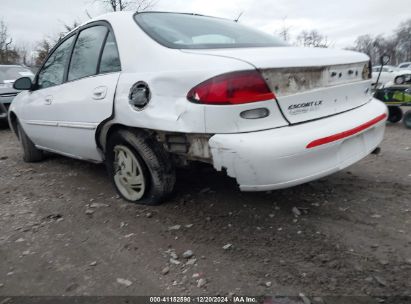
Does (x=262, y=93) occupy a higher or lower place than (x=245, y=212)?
higher

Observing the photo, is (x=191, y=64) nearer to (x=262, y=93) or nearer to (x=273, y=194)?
(x=262, y=93)

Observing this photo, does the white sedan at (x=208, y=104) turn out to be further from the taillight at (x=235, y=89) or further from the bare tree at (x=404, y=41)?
the bare tree at (x=404, y=41)

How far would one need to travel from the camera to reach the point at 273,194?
295 centimetres

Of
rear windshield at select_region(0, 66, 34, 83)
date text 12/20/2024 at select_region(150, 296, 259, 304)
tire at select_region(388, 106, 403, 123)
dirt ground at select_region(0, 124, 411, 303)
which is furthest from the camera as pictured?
rear windshield at select_region(0, 66, 34, 83)

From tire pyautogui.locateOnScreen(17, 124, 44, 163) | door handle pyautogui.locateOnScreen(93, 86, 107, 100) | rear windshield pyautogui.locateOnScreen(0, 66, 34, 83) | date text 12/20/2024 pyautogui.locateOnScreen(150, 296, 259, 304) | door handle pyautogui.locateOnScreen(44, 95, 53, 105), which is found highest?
rear windshield pyautogui.locateOnScreen(0, 66, 34, 83)

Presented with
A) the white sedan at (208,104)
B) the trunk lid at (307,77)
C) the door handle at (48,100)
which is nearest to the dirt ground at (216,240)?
the white sedan at (208,104)

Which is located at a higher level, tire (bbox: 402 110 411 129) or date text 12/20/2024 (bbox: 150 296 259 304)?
tire (bbox: 402 110 411 129)

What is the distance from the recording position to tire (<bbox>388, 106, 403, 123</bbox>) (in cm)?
664

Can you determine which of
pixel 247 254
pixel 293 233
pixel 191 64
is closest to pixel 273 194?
pixel 293 233

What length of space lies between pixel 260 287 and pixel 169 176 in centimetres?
112

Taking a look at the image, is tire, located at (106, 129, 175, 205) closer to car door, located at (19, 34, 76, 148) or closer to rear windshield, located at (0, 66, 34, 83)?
car door, located at (19, 34, 76, 148)

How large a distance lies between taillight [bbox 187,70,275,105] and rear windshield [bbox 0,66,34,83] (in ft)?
26.8

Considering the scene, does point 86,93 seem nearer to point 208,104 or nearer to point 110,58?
point 110,58

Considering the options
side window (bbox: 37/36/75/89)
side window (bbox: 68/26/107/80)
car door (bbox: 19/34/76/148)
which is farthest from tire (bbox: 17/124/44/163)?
side window (bbox: 68/26/107/80)
